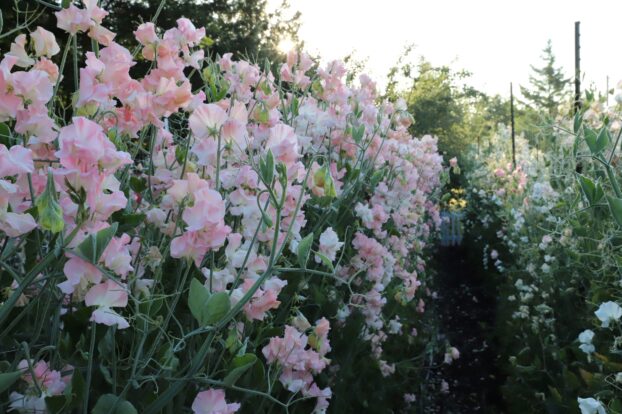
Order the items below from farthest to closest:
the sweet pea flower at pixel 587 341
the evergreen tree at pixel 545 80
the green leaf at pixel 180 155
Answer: the evergreen tree at pixel 545 80 < the sweet pea flower at pixel 587 341 < the green leaf at pixel 180 155

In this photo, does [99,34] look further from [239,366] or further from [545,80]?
[545,80]

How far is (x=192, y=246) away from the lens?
98cm

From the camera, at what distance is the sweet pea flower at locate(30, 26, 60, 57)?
3.83 feet

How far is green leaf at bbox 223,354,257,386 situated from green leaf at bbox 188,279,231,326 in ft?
0.49

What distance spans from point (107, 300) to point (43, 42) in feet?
1.79

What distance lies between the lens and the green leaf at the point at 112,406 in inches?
37.2

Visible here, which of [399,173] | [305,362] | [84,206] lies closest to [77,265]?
[84,206]

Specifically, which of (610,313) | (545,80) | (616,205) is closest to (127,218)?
(616,205)

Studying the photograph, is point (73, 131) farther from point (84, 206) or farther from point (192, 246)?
point (192, 246)

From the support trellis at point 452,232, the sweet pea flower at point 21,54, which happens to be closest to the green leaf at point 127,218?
the sweet pea flower at point 21,54

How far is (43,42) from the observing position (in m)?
1.18

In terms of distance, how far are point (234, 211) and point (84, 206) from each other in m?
0.45

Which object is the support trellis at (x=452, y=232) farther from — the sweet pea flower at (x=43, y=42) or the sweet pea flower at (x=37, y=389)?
the sweet pea flower at (x=37, y=389)

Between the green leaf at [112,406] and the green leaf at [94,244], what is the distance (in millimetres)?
253
